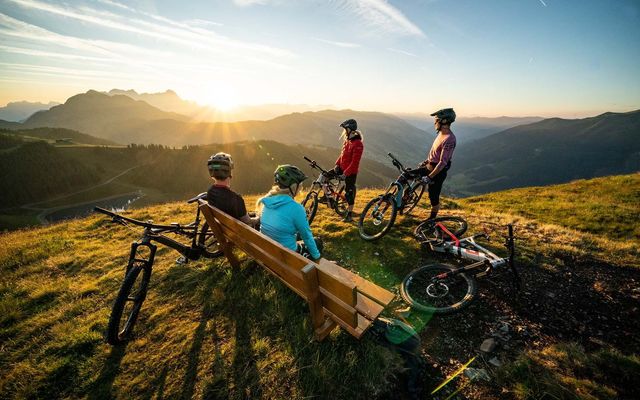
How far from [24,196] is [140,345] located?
16008 centimetres

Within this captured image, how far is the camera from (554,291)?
5.68 meters

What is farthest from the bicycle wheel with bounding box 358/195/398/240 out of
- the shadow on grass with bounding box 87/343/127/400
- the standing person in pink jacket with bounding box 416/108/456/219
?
the shadow on grass with bounding box 87/343/127/400

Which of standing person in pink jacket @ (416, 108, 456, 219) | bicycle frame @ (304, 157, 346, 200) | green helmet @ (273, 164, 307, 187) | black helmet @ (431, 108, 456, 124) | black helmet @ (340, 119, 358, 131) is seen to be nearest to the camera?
green helmet @ (273, 164, 307, 187)

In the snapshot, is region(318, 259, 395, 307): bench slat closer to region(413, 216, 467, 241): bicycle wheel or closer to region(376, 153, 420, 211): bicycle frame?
region(413, 216, 467, 241): bicycle wheel

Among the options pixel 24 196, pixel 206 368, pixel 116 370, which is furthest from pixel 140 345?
pixel 24 196

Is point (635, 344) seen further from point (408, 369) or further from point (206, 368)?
point (206, 368)

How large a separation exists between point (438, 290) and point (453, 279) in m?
0.42

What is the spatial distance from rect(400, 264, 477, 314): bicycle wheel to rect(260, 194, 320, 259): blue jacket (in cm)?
250

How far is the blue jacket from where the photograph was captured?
16.0ft

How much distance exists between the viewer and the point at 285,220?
194 inches

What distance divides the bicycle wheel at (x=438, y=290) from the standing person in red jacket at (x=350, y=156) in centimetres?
450

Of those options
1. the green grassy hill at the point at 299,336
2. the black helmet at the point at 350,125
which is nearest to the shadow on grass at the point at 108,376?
the green grassy hill at the point at 299,336

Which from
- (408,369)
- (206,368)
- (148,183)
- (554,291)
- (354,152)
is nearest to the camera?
(408,369)

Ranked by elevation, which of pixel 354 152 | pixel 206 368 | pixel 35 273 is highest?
pixel 354 152
